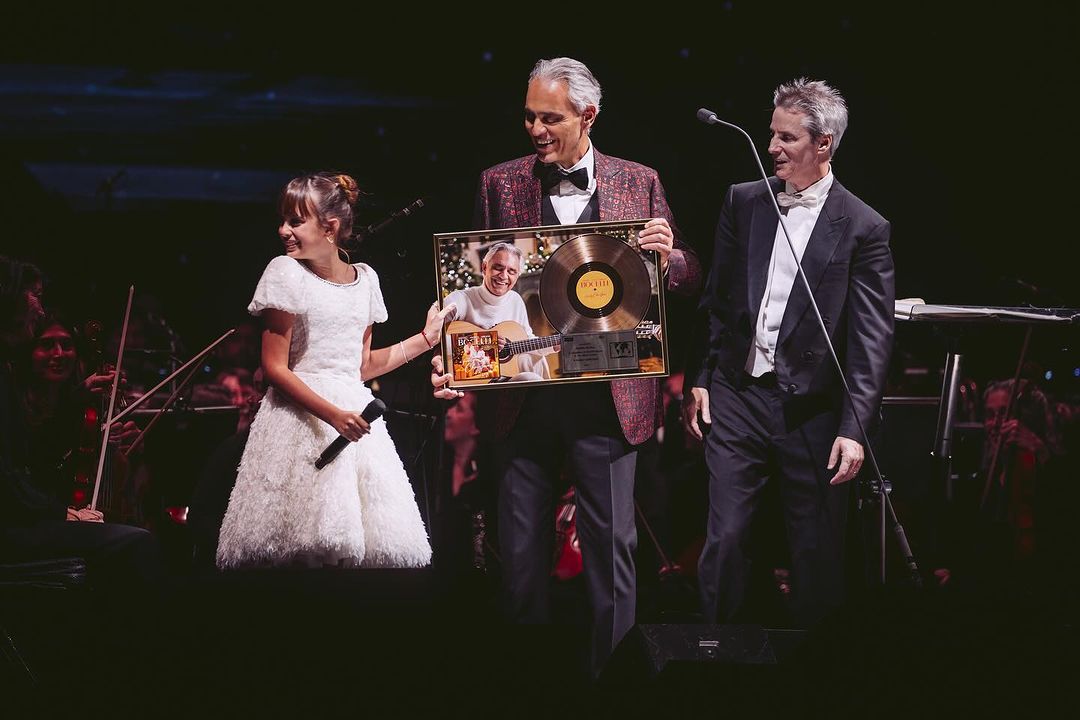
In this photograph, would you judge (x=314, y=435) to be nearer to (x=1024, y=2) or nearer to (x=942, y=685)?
(x=942, y=685)

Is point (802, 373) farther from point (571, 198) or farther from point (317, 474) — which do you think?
point (317, 474)

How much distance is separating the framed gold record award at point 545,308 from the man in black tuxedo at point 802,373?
1.08 ft

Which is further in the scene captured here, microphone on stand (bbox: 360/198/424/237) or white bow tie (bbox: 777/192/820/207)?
microphone on stand (bbox: 360/198/424/237)

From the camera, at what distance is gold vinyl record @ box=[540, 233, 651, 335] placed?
3.41 meters

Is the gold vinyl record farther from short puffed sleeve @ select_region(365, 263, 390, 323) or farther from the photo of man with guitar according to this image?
short puffed sleeve @ select_region(365, 263, 390, 323)

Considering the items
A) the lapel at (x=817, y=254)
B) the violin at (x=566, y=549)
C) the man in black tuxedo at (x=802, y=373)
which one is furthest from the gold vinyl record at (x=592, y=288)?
the violin at (x=566, y=549)

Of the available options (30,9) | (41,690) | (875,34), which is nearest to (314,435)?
(41,690)

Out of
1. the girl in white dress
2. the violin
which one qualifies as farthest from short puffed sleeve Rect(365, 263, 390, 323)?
the violin

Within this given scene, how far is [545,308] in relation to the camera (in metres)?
3.46

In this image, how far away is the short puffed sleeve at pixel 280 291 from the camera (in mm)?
3600

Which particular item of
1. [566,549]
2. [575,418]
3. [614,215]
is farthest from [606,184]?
[566,549]

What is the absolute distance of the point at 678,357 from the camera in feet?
19.2

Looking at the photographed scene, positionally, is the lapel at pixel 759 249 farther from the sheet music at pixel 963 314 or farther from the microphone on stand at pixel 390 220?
the microphone on stand at pixel 390 220

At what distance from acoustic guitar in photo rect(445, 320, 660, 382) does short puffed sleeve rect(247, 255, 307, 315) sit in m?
0.58
